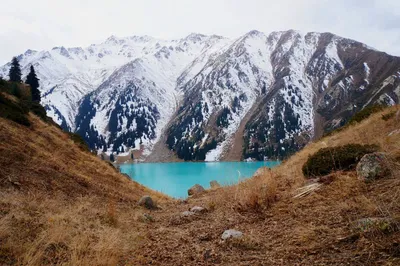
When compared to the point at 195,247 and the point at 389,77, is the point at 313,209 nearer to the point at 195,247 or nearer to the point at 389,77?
the point at 195,247

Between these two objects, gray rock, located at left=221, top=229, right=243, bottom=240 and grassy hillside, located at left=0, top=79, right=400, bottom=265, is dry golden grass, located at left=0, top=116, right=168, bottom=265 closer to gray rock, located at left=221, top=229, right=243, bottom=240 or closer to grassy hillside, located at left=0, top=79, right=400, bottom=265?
grassy hillside, located at left=0, top=79, right=400, bottom=265

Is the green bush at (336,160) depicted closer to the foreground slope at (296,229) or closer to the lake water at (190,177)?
the foreground slope at (296,229)

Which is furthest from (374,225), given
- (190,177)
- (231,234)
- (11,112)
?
(190,177)

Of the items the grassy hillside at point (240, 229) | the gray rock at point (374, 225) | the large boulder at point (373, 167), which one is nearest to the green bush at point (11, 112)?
the grassy hillside at point (240, 229)

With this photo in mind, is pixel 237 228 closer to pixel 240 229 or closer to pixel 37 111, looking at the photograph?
pixel 240 229

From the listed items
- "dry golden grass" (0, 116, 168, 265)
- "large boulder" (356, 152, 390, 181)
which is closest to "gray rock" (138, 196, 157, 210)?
"dry golden grass" (0, 116, 168, 265)

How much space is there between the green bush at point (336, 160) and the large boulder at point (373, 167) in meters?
1.17

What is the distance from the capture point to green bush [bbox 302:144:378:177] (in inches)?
338

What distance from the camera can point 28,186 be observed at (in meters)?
10.3

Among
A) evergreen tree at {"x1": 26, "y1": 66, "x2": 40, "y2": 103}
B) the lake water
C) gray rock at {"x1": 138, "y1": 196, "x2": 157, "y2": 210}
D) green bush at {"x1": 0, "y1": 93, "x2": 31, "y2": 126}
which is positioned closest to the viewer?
the lake water

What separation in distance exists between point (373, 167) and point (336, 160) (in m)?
1.80

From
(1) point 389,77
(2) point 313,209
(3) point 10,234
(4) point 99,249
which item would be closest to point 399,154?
(2) point 313,209

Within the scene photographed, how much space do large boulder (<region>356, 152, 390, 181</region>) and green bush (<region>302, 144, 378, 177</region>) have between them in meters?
1.17

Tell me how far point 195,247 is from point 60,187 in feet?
27.2
